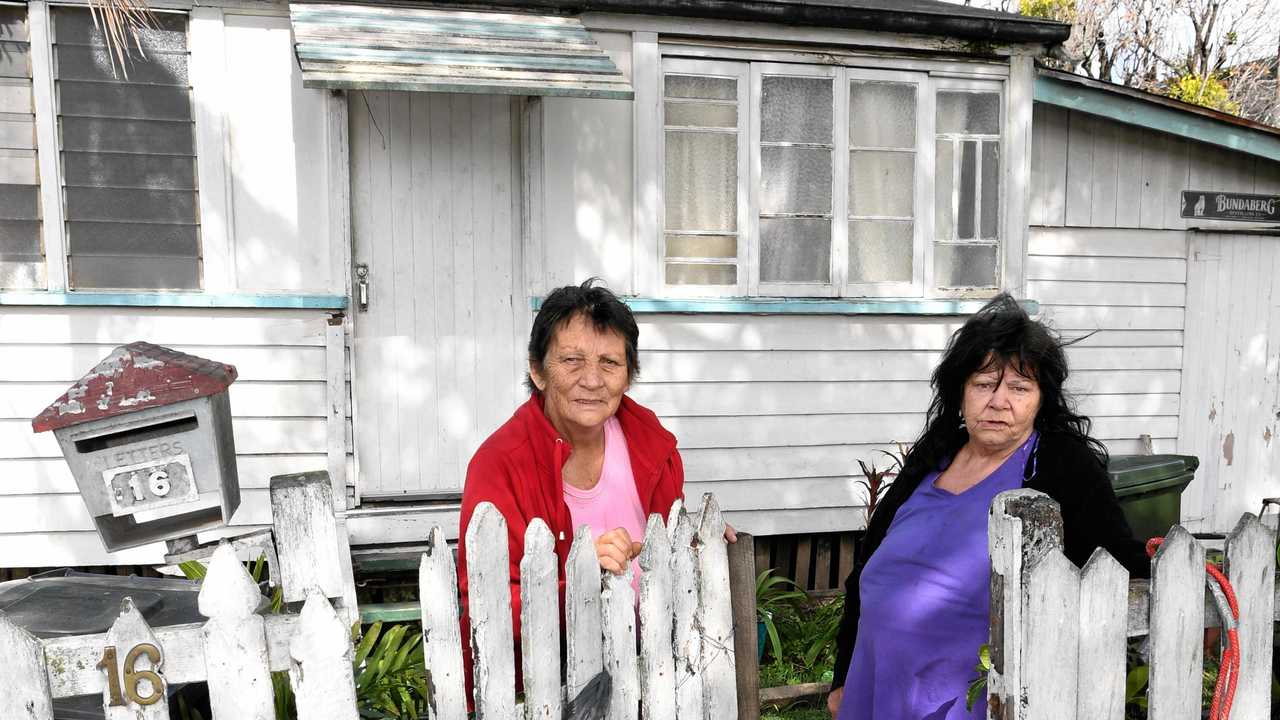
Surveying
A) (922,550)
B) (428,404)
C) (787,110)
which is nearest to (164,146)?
(428,404)

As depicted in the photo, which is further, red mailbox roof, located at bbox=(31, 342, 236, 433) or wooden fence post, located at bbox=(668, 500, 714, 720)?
red mailbox roof, located at bbox=(31, 342, 236, 433)

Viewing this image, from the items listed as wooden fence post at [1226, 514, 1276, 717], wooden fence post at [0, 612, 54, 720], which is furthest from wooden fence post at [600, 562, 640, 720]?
wooden fence post at [1226, 514, 1276, 717]

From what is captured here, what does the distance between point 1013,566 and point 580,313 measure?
1.13 meters

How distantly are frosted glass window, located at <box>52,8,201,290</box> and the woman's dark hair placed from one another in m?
3.36

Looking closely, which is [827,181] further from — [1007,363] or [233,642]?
[233,642]

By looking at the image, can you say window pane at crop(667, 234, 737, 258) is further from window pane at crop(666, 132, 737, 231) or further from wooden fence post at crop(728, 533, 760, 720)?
wooden fence post at crop(728, 533, 760, 720)

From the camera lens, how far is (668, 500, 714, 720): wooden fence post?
200cm

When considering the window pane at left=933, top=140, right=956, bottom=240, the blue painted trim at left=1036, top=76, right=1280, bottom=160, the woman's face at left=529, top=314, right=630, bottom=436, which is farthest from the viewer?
the blue painted trim at left=1036, top=76, right=1280, bottom=160

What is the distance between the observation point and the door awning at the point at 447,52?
4.33 metres

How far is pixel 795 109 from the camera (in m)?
5.42

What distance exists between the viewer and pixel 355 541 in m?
4.88

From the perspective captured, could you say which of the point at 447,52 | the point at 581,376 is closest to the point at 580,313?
the point at 581,376

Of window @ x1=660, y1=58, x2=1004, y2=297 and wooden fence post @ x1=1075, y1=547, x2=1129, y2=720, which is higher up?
window @ x1=660, y1=58, x2=1004, y2=297

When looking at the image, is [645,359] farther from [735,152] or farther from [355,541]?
[355,541]
